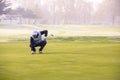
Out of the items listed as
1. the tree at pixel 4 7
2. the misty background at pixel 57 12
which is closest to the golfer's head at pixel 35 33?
the misty background at pixel 57 12

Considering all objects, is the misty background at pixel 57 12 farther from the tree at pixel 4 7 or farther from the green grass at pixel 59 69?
the green grass at pixel 59 69

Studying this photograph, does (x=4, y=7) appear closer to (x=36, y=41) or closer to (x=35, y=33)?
(x=35, y=33)

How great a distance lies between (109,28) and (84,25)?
26 cm

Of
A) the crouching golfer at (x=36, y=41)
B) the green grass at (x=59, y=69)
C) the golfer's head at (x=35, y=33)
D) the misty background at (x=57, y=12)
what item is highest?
the misty background at (x=57, y=12)

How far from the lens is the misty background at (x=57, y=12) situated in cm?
374

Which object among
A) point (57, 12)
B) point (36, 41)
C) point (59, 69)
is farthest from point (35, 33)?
point (59, 69)

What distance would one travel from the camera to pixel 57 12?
3850 millimetres

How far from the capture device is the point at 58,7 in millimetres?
3838

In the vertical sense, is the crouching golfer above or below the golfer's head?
below

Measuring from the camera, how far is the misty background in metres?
3.74

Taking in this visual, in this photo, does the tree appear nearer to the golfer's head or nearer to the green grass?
the green grass

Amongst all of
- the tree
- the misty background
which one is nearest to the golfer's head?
the misty background

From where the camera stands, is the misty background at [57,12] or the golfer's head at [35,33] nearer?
the misty background at [57,12]

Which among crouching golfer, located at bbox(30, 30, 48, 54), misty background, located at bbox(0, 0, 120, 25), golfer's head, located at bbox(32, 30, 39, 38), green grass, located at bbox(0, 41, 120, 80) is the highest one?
misty background, located at bbox(0, 0, 120, 25)
